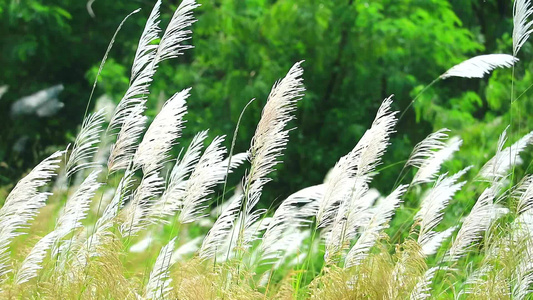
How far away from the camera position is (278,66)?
9500 mm

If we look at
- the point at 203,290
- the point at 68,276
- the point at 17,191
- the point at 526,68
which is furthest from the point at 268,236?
the point at 526,68

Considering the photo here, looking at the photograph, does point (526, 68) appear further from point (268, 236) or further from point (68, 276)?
point (68, 276)

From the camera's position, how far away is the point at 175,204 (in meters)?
2.82

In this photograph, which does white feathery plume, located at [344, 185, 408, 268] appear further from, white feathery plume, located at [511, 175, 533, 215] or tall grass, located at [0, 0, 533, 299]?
white feathery plume, located at [511, 175, 533, 215]

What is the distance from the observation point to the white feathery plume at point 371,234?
2.70 m

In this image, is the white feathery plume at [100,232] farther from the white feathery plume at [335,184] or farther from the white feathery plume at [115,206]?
the white feathery plume at [335,184]

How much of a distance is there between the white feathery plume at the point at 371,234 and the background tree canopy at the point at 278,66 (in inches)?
222

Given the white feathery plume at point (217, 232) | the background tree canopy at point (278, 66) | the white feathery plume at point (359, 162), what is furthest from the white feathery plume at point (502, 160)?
the background tree canopy at point (278, 66)

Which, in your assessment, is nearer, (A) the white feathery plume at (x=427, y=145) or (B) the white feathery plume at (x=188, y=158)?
(B) the white feathery plume at (x=188, y=158)

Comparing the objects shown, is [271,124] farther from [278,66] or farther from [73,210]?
[278,66]

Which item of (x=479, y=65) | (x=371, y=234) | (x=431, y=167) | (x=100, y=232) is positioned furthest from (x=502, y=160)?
(x=100, y=232)

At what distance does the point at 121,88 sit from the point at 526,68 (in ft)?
16.6

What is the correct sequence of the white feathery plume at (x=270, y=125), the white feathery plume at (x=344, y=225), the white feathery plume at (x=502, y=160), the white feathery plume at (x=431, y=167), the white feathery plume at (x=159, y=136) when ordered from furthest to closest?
the white feathery plume at (x=431, y=167), the white feathery plume at (x=502, y=160), the white feathery plume at (x=344, y=225), the white feathery plume at (x=159, y=136), the white feathery plume at (x=270, y=125)

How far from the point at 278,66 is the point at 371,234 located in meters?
6.90
